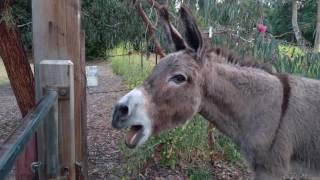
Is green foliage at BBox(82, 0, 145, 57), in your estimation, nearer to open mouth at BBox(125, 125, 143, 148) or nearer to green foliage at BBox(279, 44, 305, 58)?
green foliage at BBox(279, 44, 305, 58)

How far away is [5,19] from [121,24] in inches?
67.5

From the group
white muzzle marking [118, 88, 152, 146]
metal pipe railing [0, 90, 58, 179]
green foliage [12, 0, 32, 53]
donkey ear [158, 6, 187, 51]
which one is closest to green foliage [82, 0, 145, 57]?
green foliage [12, 0, 32, 53]

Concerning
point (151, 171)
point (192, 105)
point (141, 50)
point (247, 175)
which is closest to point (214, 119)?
point (192, 105)

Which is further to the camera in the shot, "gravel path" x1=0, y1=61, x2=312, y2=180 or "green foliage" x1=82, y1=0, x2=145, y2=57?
"green foliage" x1=82, y1=0, x2=145, y2=57

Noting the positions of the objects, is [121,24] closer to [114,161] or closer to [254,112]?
[114,161]

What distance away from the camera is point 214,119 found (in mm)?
2496

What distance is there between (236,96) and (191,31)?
1.49ft

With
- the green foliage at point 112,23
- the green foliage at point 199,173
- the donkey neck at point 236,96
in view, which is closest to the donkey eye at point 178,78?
the donkey neck at point 236,96

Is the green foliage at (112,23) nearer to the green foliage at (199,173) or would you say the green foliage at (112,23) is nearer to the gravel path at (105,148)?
the gravel path at (105,148)

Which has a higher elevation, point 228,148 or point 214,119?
point 214,119

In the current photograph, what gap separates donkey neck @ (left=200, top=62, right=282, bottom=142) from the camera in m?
2.39

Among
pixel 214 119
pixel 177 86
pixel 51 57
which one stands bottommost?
pixel 214 119

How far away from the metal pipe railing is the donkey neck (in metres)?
0.94

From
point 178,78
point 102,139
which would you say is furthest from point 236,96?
point 102,139
